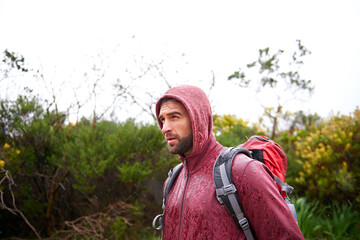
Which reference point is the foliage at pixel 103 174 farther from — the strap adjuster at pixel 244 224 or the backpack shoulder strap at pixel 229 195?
the strap adjuster at pixel 244 224

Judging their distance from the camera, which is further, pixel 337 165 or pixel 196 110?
pixel 337 165

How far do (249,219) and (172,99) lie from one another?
3.03 ft

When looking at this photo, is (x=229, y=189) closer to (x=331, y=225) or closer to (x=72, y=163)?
(x=72, y=163)

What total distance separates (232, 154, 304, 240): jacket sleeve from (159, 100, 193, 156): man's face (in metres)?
0.45

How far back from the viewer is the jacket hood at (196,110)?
1793mm

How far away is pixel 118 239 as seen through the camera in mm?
4754

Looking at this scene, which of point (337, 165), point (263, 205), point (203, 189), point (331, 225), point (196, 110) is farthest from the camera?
point (337, 165)

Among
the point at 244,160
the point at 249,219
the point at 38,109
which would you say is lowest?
the point at 249,219

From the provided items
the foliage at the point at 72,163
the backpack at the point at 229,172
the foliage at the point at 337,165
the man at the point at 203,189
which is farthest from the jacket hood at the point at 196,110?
the foliage at the point at 337,165

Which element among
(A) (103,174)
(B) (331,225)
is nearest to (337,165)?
(B) (331,225)

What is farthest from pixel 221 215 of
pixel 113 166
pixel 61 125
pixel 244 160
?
pixel 61 125

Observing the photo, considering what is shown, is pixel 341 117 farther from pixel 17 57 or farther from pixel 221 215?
pixel 17 57

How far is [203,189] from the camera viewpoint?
1.67 meters

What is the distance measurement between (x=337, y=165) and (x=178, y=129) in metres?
5.22
